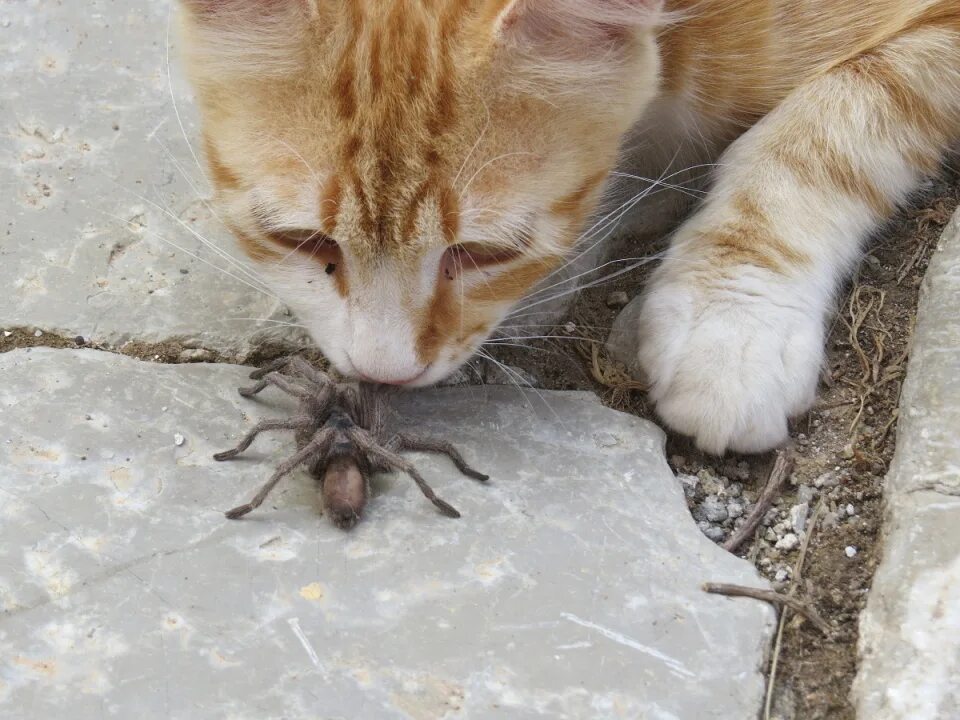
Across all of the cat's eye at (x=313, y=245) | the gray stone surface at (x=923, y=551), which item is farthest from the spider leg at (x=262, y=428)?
the gray stone surface at (x=923, y=551)

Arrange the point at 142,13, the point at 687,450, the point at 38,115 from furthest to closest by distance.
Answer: the point at 142,13
the point at 38,115
the point at 687,450

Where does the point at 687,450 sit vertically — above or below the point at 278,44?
below

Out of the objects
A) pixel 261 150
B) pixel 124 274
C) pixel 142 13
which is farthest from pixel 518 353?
pixel 142 13

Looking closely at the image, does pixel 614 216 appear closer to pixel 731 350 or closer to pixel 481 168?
pixel 731 350

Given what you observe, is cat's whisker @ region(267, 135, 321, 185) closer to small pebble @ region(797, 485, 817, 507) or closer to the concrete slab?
the concrete slab

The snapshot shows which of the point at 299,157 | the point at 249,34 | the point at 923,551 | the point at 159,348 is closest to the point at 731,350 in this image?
the point at 923,551

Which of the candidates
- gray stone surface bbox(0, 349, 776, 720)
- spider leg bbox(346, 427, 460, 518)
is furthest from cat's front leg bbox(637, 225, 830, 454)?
spider leg bbox(346, 427, 460, 518)

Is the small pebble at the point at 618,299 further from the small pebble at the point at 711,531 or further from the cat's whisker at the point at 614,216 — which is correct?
the small pebble at the point at 711,531

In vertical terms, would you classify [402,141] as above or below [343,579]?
above

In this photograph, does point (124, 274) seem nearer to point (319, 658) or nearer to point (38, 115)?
point (38, 115)
